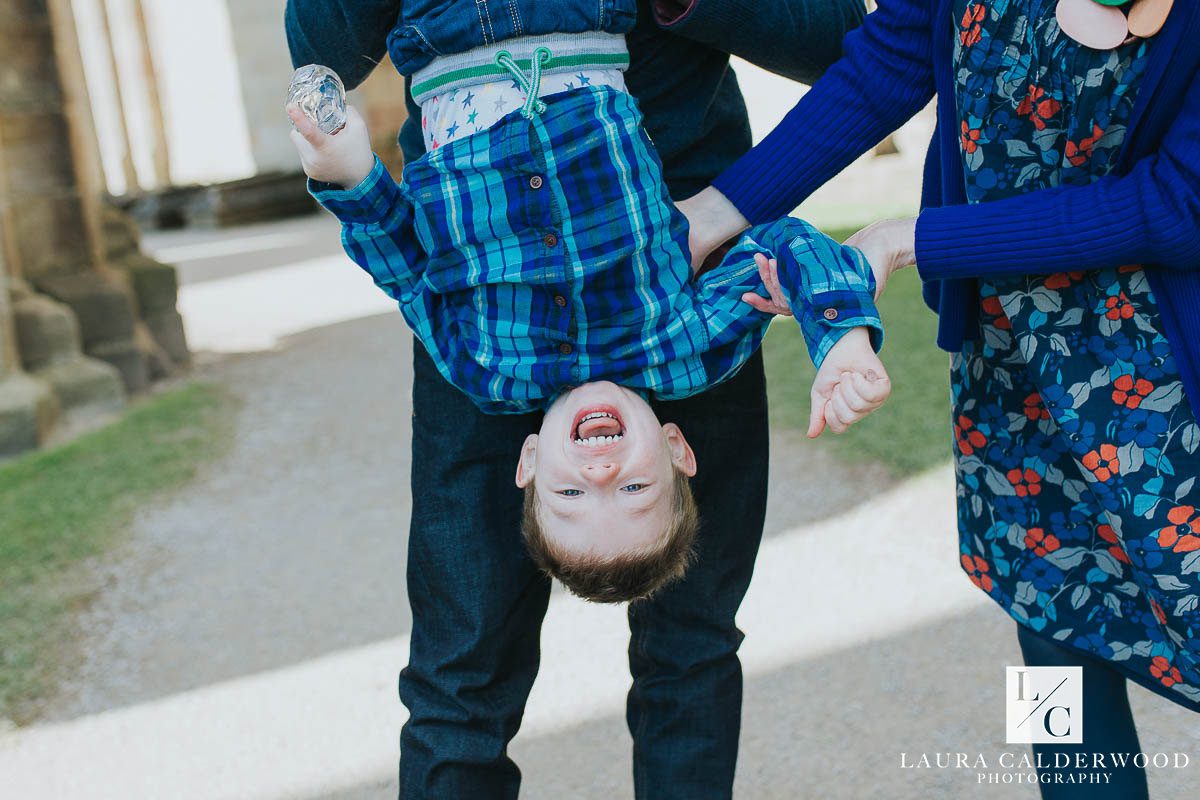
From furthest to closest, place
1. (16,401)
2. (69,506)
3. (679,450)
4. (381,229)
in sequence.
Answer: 1. (16,401)
2. (69,506)
3. (679,450)
4. (381,229)

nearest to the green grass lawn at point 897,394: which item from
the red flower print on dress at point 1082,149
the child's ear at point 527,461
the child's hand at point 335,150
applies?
the child's ear at point 527,461

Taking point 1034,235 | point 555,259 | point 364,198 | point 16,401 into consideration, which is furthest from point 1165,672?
point 16,401

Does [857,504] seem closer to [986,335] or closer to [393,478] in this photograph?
[393,478]

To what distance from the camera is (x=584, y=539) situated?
1666 millimetres

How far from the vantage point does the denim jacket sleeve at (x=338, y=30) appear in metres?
1.67

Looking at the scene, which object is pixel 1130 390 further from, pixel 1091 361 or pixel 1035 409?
pixel 1035 409

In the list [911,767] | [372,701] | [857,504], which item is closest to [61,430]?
[372,701]

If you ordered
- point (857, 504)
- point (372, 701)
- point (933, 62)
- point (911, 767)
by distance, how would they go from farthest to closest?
point (857, 504) → point (372, 701) → point (911, 767) → point (933, 62)

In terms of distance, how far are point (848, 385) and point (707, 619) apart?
1.95 ft

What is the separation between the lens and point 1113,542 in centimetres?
161

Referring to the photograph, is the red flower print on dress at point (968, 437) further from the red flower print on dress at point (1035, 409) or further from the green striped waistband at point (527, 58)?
the green striped waistband at point (527, 58)

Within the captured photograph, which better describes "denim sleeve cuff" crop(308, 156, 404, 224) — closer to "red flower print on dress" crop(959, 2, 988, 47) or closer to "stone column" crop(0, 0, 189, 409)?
"red flower print on dress" crop(959, 2, 988, 47)

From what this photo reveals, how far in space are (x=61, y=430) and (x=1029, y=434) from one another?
4598 mm

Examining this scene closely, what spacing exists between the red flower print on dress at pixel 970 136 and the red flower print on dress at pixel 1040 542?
1.79ft
